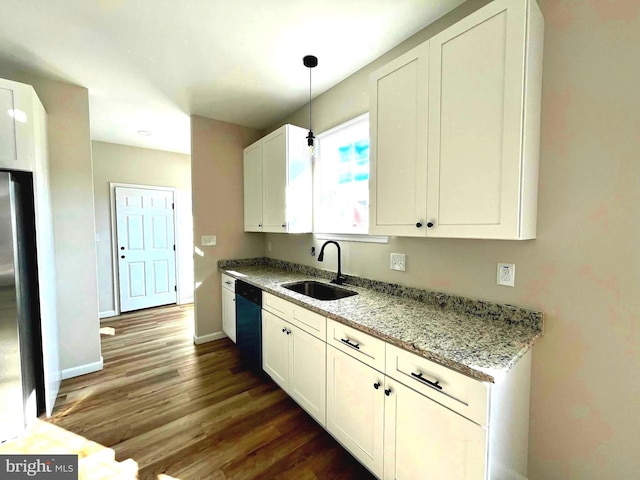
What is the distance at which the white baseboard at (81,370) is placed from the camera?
2492mm

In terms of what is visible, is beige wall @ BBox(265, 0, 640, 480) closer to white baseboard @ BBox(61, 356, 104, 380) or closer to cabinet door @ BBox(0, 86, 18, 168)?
cabinet door @ BBox(0, 86, 18, 168)

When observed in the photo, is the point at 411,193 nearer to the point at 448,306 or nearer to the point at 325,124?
the point at 448,306

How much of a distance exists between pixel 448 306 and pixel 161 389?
244 cm

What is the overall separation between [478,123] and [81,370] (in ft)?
12.3

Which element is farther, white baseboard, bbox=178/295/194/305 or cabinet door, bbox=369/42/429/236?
white baseboard, bbox=178/295/194/305

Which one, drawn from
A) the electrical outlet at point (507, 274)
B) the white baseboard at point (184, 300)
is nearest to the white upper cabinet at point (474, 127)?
the electrical outlet at point (507, 274)

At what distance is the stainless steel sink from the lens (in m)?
2.33

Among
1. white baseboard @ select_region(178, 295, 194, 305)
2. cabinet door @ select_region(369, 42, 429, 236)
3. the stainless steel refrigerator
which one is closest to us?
cabinet door @ select_region(369, 42, 429, 236)

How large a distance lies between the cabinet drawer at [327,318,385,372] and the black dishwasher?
98 centimetres

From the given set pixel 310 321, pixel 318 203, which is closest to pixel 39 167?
pixel 318 203

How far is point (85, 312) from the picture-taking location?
2557 millimetres

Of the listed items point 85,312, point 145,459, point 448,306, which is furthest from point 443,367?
point 85,312

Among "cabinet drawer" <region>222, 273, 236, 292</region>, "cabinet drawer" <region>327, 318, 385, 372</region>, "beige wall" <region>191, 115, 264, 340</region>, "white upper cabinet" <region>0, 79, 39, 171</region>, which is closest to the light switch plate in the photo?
"beige wall" <region>191, 115, 264, 340</region>

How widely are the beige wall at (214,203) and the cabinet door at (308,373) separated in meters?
1.69
